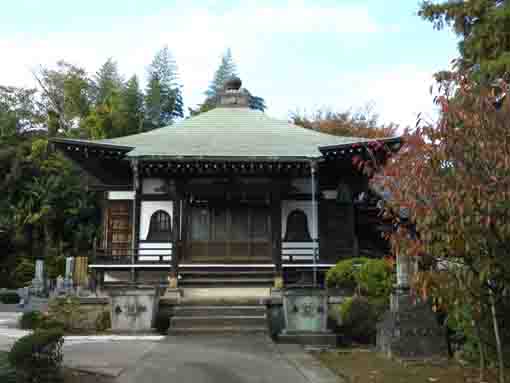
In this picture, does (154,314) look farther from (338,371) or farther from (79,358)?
Answer: (338,371)

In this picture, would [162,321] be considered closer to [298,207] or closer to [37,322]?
[37,322]

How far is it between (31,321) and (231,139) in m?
7.96

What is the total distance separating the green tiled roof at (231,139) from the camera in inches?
564

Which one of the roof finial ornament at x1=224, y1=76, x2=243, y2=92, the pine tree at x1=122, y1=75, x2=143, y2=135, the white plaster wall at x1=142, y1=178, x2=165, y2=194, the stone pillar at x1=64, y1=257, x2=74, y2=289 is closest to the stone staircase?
the white plaster wall at x1=142, y1=178, x2=165, y2=194

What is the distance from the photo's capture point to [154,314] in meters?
10.9

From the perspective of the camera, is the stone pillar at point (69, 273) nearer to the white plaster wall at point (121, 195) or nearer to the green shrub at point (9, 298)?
the white plaster wall at point (121, 195)

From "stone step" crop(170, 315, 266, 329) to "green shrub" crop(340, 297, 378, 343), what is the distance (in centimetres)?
176

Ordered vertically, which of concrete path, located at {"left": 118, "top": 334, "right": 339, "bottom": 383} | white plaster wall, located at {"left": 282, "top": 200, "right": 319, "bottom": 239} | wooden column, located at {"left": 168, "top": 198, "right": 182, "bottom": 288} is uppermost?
white plaster wall, located at {"left": 282, "top": 200, "right": 319, "bottom": 239}

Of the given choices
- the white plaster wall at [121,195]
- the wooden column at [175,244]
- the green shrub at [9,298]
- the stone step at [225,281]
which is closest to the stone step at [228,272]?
the stone step at [225,281]

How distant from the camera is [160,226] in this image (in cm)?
1581

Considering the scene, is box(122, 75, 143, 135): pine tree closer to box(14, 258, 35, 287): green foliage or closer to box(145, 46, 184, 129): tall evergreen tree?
box(145, 46, 184, 129): tall evergreen tree

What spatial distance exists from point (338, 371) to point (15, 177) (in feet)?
98.6

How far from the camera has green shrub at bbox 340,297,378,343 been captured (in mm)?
10711

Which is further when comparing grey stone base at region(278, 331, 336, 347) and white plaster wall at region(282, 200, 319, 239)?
white plaster wall at region(282, 200, 319, 239)
